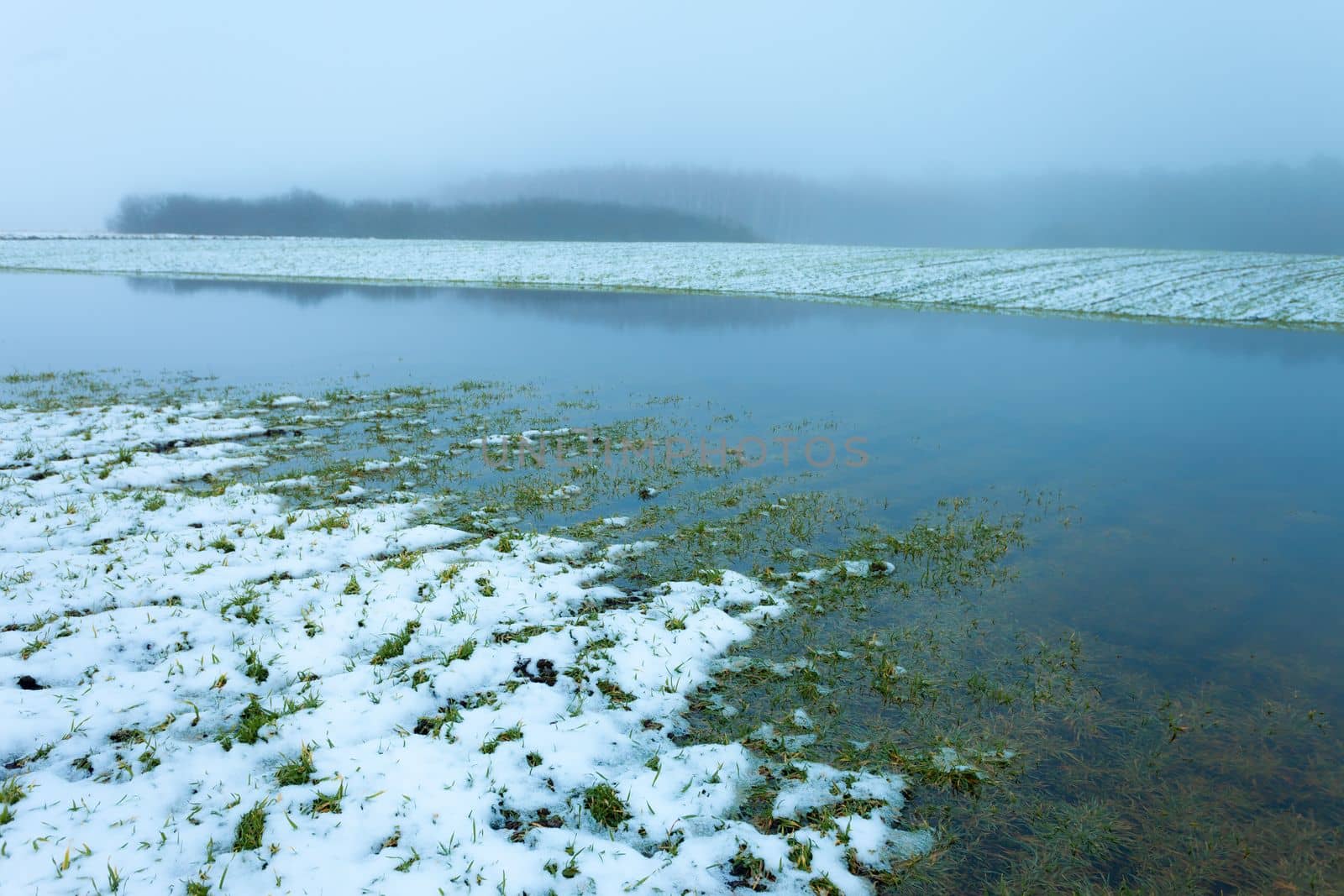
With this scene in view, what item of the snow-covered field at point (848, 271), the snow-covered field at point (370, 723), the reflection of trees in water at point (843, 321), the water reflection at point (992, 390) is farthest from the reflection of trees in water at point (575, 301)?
the snow-covered field at point (370, 723)

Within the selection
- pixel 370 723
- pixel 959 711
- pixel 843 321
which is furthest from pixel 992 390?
pixel 370 723

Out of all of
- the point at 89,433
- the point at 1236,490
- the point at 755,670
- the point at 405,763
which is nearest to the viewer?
the point at 405,763

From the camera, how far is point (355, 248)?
295ft

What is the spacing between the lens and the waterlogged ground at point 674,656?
15.6ft

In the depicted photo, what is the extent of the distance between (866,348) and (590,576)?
22060 millimetres

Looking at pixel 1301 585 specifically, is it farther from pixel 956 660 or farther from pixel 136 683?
pixel 136 683

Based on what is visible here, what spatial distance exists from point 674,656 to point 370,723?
2.86 m

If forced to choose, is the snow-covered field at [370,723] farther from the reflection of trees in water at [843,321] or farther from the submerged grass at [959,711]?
the reflection of trees in water at [843,321]

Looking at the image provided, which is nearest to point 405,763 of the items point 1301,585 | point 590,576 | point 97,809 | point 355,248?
point 97,809

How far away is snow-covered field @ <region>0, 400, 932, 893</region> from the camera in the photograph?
456 cm

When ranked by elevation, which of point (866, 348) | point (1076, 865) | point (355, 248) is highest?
point (355, 248)

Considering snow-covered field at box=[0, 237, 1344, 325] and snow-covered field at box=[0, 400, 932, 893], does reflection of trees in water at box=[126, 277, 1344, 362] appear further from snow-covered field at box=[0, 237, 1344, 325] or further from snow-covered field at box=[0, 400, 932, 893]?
snow-covered field at box=[0, 400, 932, 893]

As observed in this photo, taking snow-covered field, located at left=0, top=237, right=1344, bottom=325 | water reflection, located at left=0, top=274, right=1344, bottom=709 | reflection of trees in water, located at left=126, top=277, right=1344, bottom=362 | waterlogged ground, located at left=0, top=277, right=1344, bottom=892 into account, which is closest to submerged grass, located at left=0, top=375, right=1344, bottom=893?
waterlogged ground, located at left=0, top=277, right=1344, bottom=892

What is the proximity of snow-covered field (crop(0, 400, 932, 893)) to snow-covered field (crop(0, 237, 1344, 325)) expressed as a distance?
140 ft
